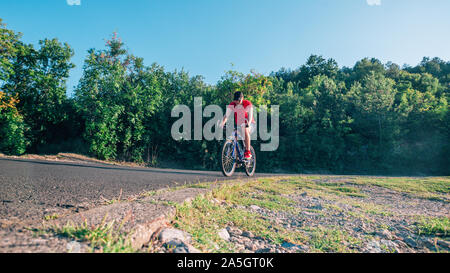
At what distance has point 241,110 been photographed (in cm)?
570

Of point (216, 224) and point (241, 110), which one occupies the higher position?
point (241, 110)

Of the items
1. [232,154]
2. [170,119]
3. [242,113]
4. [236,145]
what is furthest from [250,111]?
[170,119]

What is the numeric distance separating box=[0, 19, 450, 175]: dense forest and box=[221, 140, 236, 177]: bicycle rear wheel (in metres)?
8.60

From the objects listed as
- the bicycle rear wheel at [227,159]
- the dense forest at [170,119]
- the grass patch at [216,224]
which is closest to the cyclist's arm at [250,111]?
the bicycle rear wheel at [227,159]

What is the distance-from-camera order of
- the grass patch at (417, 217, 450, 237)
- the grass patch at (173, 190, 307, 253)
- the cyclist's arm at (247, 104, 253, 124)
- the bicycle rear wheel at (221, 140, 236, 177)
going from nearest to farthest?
the grass patch at (173, 190, 307, 253)
the grass patch at (417, 217, 450, 237)
the cyclist's arm at (247, 104, 253, 124)
the bicycle rear wheel at (221, 140, 236, 177)

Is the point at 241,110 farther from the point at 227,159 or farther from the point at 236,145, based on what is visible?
the point at 227,159

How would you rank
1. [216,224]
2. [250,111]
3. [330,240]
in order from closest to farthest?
[330,240] → [216,224] → [250,111]

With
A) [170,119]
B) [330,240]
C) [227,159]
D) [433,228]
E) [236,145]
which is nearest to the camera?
[330,240]

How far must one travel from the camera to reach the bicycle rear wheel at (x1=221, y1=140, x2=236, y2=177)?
584cm

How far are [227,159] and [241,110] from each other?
1.36 metres

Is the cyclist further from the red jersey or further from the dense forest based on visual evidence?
the dense forest

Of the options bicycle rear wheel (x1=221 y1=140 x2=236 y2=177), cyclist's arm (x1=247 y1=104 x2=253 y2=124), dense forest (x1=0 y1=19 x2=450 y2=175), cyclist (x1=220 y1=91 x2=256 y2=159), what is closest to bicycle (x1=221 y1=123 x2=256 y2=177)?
bicycle rear wheel (x1=221 y1=140 x2=236 y2=177)
